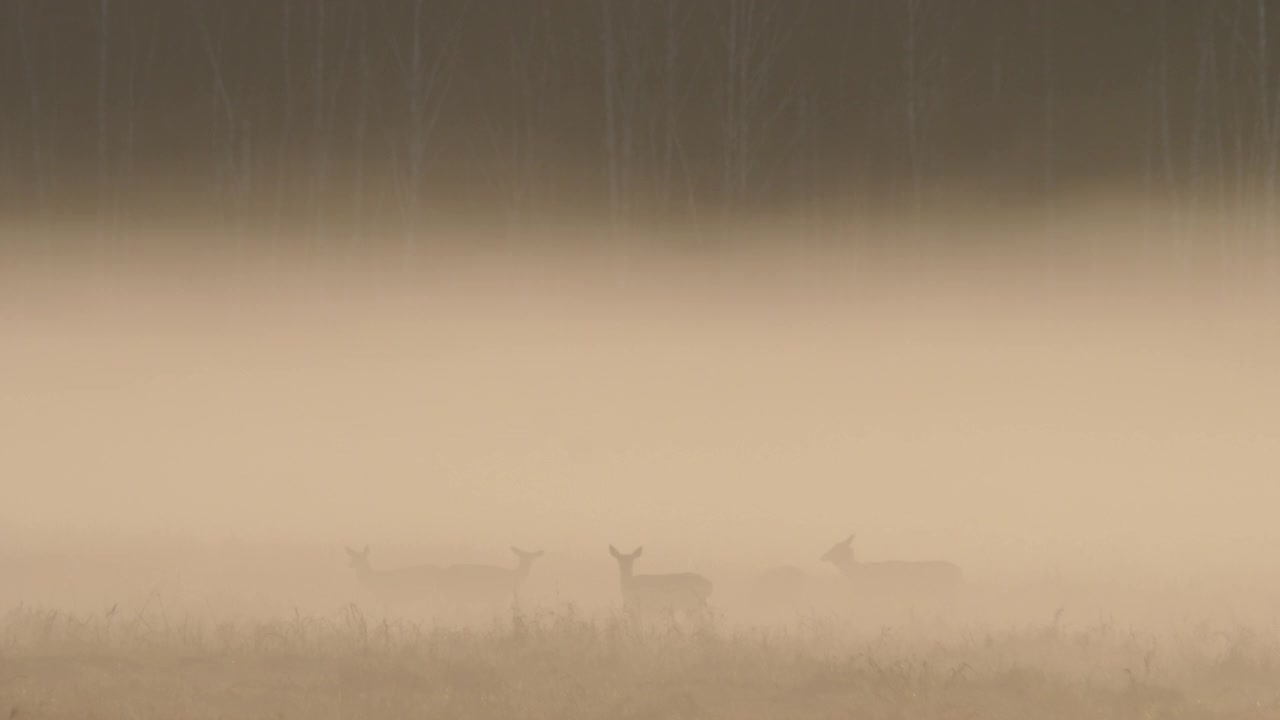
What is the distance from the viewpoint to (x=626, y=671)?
126 inches

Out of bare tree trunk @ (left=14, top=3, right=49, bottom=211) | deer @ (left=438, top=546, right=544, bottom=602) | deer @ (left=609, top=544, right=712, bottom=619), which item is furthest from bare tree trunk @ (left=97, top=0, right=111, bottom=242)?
deer @ (left=609, top=544, right=712, bottom=619)

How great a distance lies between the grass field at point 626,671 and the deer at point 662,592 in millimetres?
44

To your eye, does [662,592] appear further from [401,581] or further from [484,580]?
[401,581]

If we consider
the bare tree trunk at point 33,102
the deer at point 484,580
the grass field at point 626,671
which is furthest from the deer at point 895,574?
the bare tree trunk at point 33,102

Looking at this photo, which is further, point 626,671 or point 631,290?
point 631,290

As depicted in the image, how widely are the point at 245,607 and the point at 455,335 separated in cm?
75

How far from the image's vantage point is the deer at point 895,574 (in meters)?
3.22

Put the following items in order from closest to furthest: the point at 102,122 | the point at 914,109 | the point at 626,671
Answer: the point at 626,671 < the point at 914,109 < the point at 102,122

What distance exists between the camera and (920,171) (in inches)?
131

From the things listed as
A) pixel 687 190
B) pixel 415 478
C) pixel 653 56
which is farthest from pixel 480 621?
pixel 653 56

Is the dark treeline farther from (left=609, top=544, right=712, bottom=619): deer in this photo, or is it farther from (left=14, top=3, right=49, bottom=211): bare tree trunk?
(left=609, top=544, right=712, bottom=619): deer

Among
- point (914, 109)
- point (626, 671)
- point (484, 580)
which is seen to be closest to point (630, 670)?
point (626, 671)

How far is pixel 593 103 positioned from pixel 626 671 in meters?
1.25

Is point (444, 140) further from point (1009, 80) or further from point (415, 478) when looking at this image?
point (1009, 80)
